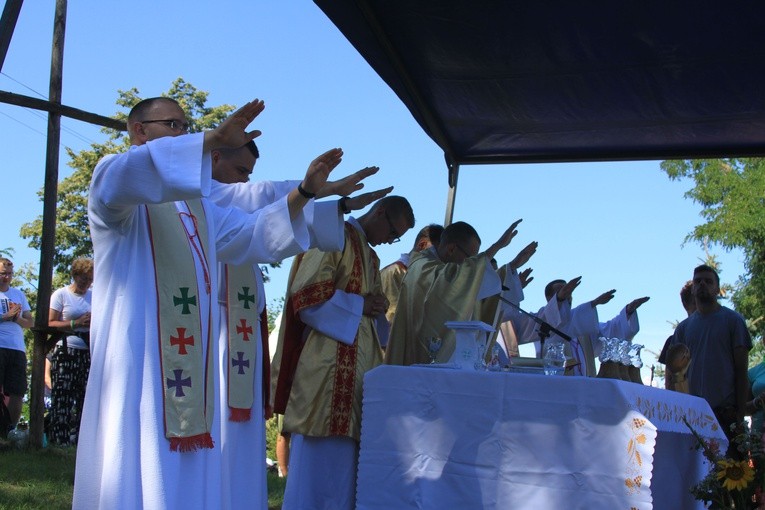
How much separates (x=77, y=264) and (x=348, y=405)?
3663 mm

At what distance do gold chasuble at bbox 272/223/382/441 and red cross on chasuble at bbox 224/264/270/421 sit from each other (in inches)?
35.4

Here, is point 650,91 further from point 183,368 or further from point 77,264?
point 77,264

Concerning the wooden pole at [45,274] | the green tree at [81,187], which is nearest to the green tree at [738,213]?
the green tree at [81,187]

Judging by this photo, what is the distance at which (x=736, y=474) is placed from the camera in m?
4.09

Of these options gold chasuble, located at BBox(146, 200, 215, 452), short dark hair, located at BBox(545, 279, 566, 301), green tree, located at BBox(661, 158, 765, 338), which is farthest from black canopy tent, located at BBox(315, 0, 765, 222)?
green tree, located at BBox(661, 158, 765, 338)

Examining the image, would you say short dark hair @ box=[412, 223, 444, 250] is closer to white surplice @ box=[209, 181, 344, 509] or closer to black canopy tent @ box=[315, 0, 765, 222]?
black canopy tent @ box=[315, 0, 765, 222]

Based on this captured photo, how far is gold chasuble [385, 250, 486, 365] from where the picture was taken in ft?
18.8

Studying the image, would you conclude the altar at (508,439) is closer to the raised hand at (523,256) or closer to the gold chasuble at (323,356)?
the gold chasuble at (323,356)

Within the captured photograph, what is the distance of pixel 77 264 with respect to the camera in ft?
27.0

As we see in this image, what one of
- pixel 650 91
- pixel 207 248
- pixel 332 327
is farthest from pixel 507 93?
pixel 207 248

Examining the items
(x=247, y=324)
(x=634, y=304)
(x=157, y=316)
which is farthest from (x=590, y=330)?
(x=157, y=316)

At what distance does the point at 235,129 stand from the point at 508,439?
2.24m

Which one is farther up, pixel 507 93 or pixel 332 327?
pixel 507 93

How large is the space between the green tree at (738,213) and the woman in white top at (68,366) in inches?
750
